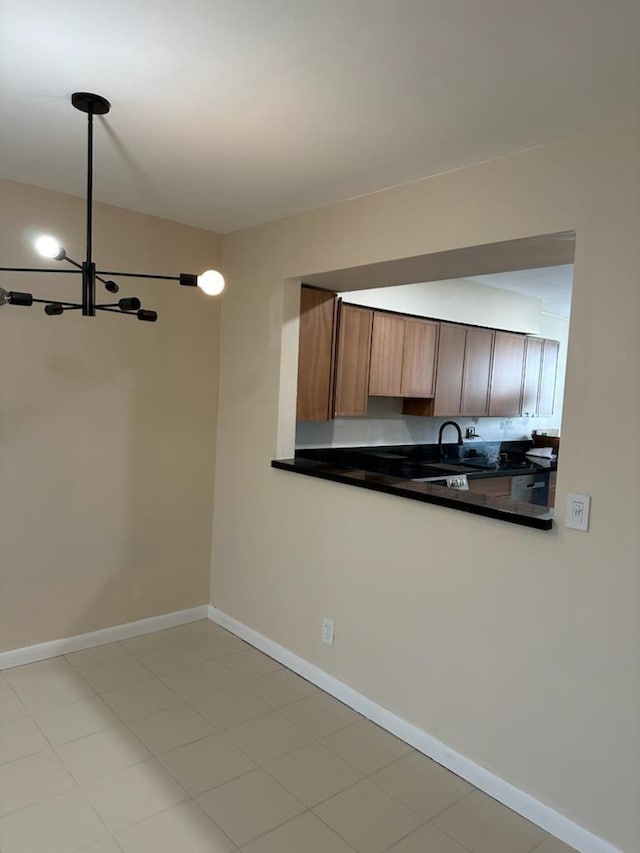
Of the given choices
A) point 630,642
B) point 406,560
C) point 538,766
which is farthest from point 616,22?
point 538,766

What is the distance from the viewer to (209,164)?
2512 mm

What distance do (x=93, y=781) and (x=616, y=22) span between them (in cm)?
295

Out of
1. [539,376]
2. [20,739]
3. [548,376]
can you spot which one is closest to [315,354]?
[20,739]

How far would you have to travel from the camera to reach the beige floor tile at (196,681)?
2946mm

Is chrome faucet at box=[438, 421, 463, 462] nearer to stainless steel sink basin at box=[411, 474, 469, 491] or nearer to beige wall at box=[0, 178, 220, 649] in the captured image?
stainless steel sink basin at box=[411, 474, 469, 491]

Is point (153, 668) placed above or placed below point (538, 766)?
below

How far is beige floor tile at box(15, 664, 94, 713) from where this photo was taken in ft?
9.15

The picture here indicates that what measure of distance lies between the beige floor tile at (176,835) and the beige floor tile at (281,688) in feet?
2.65

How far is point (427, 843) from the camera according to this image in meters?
2.03

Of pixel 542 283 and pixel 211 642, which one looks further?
pixel 542 283

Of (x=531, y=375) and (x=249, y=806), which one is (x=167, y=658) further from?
(x=531, y=375)

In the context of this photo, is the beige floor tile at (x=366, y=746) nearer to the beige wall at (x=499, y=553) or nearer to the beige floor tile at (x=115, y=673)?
the beige wall at (x=499, y=553)

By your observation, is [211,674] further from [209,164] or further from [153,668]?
[209,164]

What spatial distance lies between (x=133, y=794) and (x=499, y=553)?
1648 millimetres
